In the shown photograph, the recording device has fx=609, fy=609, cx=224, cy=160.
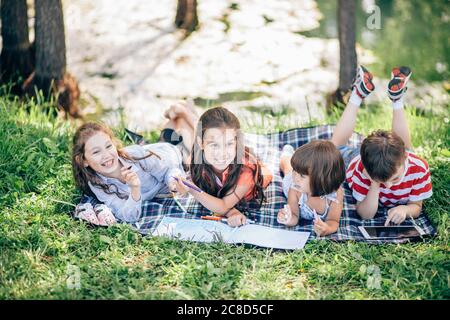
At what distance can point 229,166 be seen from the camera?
3.72 metres

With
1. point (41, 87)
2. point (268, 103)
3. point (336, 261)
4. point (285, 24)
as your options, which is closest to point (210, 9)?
point (285, 24)

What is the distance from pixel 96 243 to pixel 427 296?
1793mm

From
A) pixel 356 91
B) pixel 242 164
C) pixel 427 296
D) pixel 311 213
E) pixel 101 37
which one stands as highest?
pixel 101 37

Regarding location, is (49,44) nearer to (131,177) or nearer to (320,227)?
(131,177)

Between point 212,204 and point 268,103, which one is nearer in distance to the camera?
point 212,204

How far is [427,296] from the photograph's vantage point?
303cm

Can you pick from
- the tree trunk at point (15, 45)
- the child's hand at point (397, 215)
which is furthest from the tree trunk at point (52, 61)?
the child's hand at point (397, 215)

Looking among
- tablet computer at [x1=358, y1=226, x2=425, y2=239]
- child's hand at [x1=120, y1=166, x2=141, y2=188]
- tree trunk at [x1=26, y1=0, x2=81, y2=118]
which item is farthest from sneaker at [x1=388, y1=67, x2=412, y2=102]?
tree trunk at [x1=26, y1=0, x2=81, y2=118]

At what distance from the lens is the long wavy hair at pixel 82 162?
3672 mm

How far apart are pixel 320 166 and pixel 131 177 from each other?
43.1 inches

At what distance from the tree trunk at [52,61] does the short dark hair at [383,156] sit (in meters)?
2.71

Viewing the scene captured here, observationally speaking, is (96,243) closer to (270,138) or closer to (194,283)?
(194,283)

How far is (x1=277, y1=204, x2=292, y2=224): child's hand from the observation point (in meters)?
3.61

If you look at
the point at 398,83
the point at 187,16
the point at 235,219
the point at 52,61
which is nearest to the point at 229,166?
the point at 235,219
